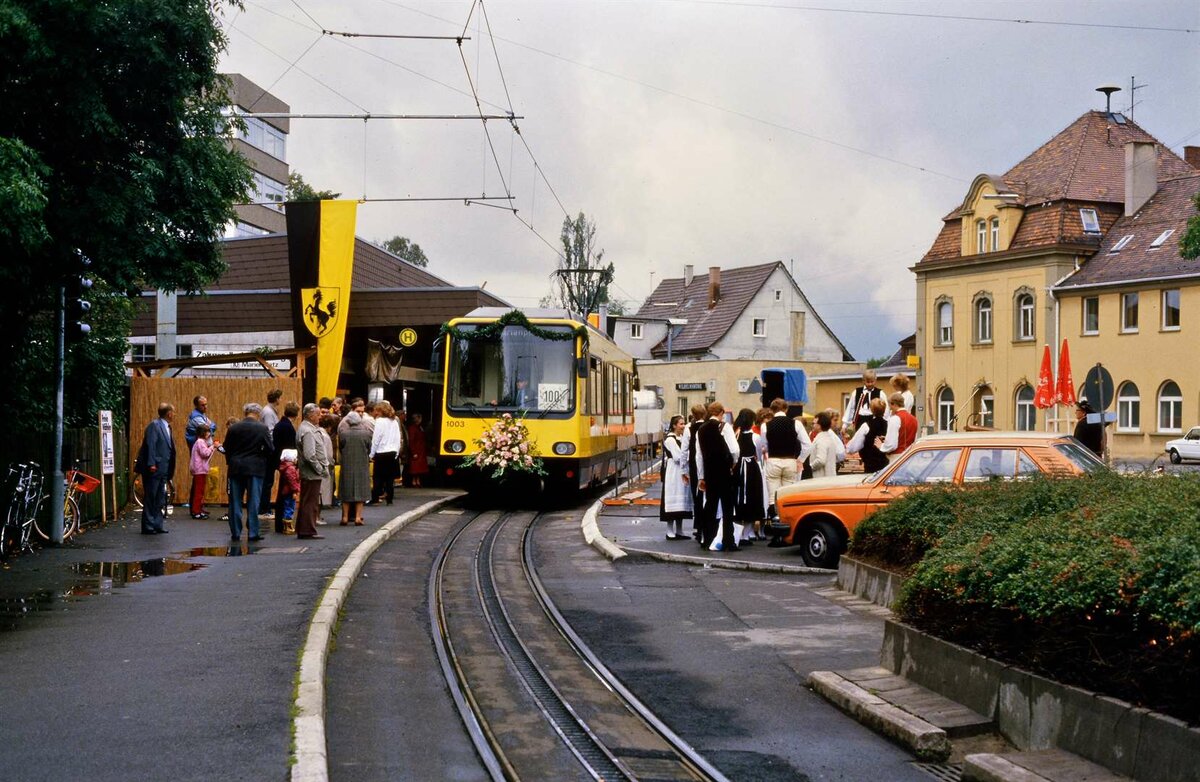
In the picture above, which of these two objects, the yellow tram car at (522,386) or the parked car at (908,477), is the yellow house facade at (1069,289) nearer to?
the yellow tram car at (522,386)

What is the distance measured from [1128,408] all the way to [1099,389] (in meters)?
31.1

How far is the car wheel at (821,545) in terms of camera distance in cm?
1504

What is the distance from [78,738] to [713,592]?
7.53 m

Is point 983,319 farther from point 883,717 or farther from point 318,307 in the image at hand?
point 883,717

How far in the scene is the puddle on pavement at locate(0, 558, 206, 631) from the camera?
1129 centimetres

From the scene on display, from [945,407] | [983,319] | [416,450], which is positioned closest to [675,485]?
[416,450]

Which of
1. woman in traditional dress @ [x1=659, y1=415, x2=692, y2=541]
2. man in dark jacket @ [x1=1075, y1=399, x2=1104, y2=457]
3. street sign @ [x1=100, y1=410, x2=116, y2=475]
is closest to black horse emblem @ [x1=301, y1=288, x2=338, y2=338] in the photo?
street sign @ [x1=100, y1=410, x2=116, y2=475]

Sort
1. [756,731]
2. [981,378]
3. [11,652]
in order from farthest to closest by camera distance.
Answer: [981,378]
[11,652]
[756,731]

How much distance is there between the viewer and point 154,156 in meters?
15.0

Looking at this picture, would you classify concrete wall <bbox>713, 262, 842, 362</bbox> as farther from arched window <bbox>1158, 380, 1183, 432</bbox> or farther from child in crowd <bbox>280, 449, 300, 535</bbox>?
child in crowd <bbox>280, 449, 300, 535</bbox>

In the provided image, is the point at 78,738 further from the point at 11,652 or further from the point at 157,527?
the point at 157,527

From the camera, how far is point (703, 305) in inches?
3295

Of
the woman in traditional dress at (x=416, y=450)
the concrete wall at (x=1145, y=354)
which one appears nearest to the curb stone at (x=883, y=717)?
the woman in traditional dress at (x=416, y=450)

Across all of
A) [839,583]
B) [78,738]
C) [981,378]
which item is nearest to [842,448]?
[839,583]
